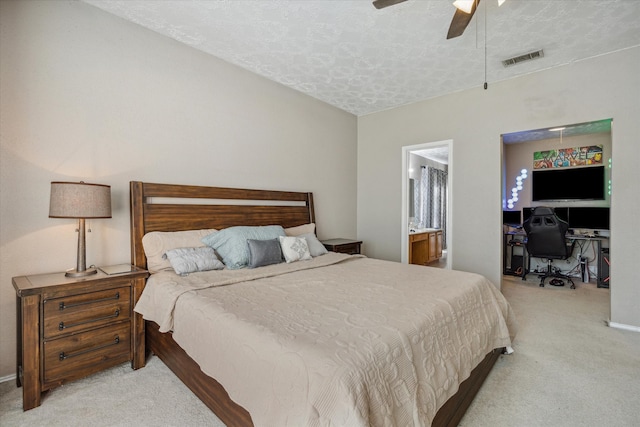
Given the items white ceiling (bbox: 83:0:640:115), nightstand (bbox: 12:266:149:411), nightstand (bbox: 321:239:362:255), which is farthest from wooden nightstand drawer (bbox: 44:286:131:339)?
nightstand (bbox: 321:239:362:255)

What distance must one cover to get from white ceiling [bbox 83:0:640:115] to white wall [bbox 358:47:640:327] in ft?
0.75

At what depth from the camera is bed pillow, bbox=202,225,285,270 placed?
270 centimetres

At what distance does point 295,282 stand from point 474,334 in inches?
48.5

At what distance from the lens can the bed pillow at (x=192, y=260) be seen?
2371 millimetres

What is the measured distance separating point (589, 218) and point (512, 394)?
176 inches

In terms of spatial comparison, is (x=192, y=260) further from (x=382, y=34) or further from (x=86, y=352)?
(x=382, y=34)

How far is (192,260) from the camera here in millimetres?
2439

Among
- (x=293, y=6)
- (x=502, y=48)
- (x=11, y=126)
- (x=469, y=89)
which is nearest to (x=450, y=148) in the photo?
(x=469, y=89)

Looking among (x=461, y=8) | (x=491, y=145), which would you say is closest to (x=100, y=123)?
(x=461, y=8)

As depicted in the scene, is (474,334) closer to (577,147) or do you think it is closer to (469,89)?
(469,89)

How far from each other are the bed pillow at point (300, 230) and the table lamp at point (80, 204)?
1.91 meters

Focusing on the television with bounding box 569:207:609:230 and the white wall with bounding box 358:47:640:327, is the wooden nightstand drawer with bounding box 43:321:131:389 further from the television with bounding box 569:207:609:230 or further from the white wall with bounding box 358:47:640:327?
the television with bounding box 569:207:609:230

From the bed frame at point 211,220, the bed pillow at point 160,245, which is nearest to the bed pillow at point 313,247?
the bed frame at point 211,220

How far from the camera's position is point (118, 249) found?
2.54 m
